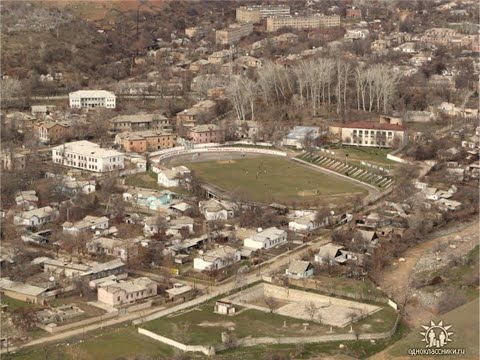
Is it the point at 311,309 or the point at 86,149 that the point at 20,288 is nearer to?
the point at 311,309

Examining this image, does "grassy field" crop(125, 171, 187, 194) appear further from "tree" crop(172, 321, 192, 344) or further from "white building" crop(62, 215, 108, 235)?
"tree" crop(172, 321, 192, 344)

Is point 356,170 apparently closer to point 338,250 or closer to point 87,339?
point 338,250

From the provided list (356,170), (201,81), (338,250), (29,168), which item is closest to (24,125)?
(29,168)

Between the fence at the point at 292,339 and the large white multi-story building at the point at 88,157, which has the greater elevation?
the large white multi-story building at the point at 88,157

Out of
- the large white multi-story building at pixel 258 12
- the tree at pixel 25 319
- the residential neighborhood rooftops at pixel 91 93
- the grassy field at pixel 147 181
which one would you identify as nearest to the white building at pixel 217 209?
the grassy field at pixel 147 181

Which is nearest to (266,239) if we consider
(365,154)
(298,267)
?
(298,267)

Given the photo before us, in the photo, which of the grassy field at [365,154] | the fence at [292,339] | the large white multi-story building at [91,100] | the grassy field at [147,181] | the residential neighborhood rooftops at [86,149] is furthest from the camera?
the large white multi-story building at [91,100]

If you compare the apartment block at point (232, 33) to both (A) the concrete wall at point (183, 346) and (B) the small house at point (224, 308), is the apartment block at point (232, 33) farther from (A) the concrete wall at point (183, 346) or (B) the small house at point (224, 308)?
(A) the concrete wall at point (183, 346)
